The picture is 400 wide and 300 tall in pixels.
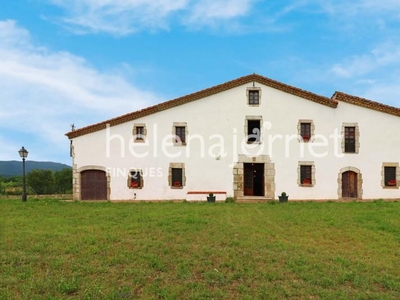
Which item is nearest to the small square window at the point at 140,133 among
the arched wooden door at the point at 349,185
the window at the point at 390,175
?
the arched wooden door at the point at 349,185

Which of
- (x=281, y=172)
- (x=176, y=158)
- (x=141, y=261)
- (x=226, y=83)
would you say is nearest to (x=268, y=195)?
(x=281, y=172)

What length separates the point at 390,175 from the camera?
711 inches

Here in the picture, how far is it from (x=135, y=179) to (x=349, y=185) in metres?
13.5

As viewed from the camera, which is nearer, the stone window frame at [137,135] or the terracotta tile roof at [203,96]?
the terracotta tile roof at [203,96]

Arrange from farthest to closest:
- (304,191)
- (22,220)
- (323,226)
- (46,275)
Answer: (304,191) → (22,220) → (323,226) → (46,275)

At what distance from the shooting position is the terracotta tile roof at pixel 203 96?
59.6ft

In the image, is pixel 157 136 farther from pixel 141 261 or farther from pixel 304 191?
pixel 141 261

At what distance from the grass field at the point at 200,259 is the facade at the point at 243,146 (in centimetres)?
784

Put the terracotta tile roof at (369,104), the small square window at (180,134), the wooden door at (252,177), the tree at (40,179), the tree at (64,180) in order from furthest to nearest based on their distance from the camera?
1. the tree at (40,179)
2. the tree at (64,180)
3. the wooden door at (252,177)
4. the small square window at (180,134)
5. the terracotta tile roof at (369,104)

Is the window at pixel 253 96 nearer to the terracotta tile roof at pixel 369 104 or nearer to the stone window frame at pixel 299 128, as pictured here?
the stone window frame at pixel 299 128

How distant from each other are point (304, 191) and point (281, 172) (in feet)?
5.99

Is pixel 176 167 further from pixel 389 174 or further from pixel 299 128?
pixel 389 174

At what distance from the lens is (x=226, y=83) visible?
18344 mm

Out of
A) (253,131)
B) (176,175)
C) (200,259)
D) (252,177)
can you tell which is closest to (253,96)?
(253,131)
